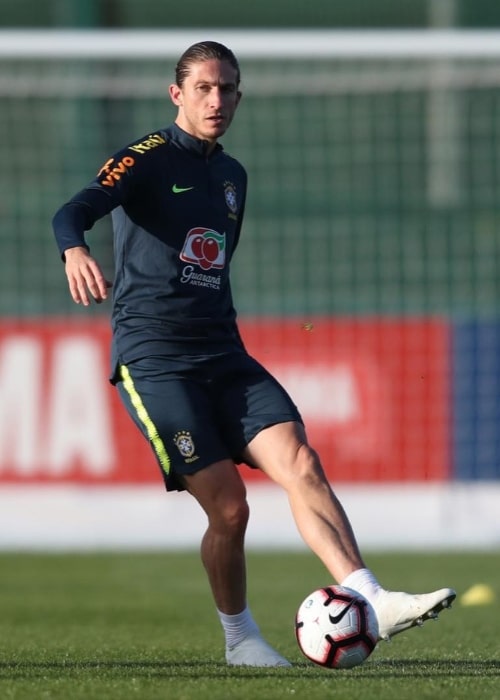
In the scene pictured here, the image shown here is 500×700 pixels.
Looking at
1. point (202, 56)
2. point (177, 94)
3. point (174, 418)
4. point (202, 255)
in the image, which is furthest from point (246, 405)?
point (202, 56)

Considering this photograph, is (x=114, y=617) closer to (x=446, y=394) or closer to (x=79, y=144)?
(x=446, y=394)

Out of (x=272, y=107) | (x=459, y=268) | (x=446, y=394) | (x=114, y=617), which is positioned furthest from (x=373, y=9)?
(x=114, y=617)

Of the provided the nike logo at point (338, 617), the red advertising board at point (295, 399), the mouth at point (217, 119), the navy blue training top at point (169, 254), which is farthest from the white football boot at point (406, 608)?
the red advertising board at point (295, 399)

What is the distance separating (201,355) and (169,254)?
429 mm

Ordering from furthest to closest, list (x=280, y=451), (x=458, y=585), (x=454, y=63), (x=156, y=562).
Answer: (x=454, y=63)
(x=156, y=562)
(x=458, y=585)
(x=280, y=451)

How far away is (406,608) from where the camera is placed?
5.67 metres

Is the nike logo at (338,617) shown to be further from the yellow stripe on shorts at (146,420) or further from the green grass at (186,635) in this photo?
the yellow stripe on shorts at (146,420)

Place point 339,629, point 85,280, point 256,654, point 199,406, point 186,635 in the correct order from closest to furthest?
point 85,280 < point 339,629 < point 199,406 < point 256,654 < point 186,635

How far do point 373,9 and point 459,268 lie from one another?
454cm

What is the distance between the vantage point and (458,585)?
1081 centimetres

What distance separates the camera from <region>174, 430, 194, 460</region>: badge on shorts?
6094 millimetres

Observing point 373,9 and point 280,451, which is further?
point 373,9

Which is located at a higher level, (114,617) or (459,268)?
(459,268)

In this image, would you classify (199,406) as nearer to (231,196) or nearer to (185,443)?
(185,443)
